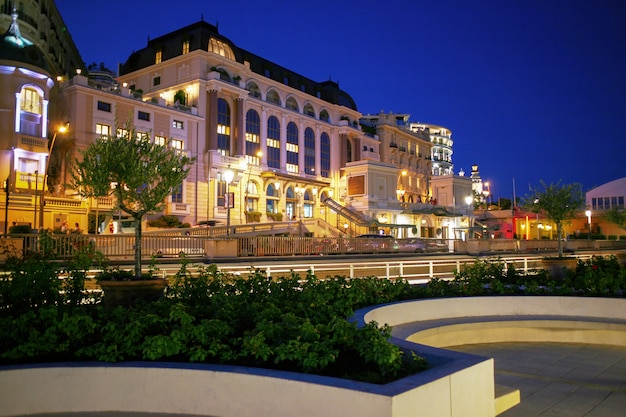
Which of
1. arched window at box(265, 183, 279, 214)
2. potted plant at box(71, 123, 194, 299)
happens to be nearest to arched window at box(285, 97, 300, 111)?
arched window at box(265, 183, 279, 214)

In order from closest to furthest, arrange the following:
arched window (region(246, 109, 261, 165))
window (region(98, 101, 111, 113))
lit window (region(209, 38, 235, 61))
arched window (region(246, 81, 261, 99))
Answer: window (region(98, 101, 111, 113))
lit window (region(209, 38, 235, 61))
arched window (region(246, 109, 261, 165))
arched window (region(246, 81, 261, 99))

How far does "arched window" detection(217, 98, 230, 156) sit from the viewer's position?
174 feet

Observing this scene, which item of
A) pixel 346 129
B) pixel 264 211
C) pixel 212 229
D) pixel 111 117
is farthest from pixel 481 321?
pixel 346 129

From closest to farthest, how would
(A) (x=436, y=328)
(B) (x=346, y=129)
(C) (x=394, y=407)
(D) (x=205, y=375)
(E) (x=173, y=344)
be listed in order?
(C) (x=394, y=407), (D) (x=205, y=375), (E) (x=173, y=344), (A) (x=436, y=328), (B) (x=346, y=129)

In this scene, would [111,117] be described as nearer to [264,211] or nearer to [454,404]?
[264,211]

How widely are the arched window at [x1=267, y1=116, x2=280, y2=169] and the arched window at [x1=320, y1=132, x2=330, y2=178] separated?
898cm

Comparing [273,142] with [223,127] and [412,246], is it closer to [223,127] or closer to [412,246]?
[223,127]

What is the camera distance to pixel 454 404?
4.65 metres

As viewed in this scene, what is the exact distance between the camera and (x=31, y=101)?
38.0 metres

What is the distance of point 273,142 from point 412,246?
87.4 feet

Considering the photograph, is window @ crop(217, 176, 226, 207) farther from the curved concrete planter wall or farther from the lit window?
the curved concrete planter wall

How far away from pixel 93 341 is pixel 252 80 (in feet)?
179

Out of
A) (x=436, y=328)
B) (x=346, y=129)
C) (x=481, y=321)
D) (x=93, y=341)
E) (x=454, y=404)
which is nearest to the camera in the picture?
(x=454, y=404)

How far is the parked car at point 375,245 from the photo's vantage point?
3506 cm
